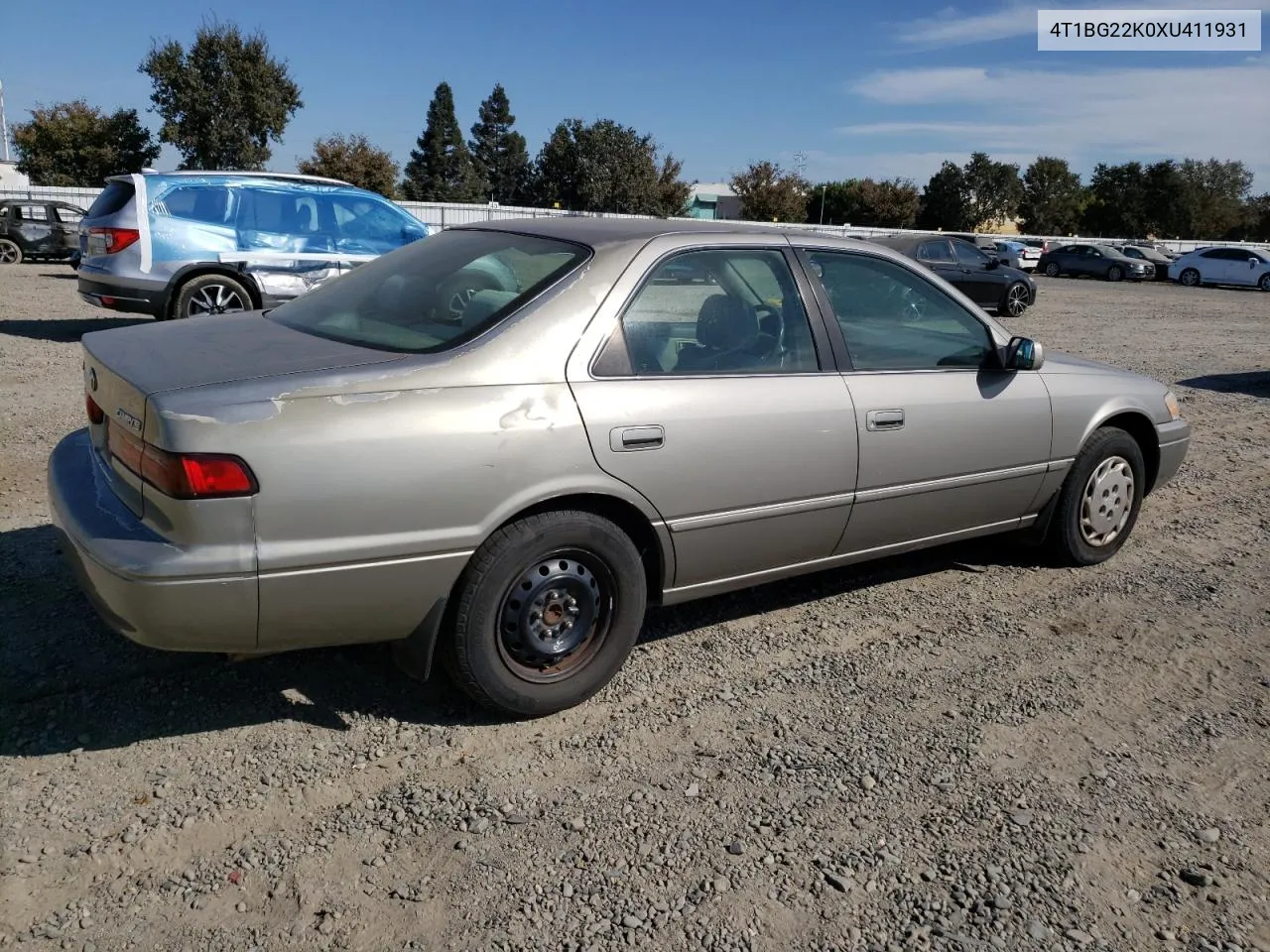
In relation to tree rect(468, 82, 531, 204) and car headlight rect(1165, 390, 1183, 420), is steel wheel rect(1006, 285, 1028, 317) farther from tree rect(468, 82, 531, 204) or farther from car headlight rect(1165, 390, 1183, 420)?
tree rect(468, 82, 531, 204)

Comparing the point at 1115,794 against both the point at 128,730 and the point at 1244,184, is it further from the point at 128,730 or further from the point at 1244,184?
the point at 1244,184

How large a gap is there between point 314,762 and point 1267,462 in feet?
24.1

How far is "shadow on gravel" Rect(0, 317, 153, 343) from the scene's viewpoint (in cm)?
1106

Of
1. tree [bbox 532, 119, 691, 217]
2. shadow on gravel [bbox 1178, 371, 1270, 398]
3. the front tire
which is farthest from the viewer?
tree [bbox 532, 119, 691, 217]

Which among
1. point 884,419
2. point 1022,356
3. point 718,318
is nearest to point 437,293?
point 718,318

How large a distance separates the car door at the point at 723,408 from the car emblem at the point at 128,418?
129cm

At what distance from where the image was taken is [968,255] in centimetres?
1939

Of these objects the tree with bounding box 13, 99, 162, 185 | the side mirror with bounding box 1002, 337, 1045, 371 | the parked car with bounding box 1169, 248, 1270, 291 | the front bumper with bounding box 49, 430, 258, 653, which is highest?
the tree with bounding box 13, 99, 162, 185

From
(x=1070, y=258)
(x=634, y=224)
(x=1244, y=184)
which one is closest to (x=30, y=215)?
(x=634, y=224)

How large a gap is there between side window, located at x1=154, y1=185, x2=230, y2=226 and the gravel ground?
6393 millimetres

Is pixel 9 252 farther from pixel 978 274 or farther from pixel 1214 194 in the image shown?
pixel 1214 194

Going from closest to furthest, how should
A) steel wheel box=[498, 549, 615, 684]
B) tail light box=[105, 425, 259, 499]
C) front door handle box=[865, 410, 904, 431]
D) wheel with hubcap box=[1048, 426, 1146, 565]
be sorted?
tail light box=[105, 425, 259, 499]
steel wheel box=[498, 549, 615, 684]
front door handle box=[865, 410, 904, 431]
wheel with hubcap box=[1048, 426, 1146, 565]

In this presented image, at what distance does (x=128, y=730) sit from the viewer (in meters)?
3.22

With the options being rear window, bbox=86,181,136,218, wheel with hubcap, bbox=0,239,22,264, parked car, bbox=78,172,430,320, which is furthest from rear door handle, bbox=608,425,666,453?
wheel with hubcap, bbox=0,239,22,264
